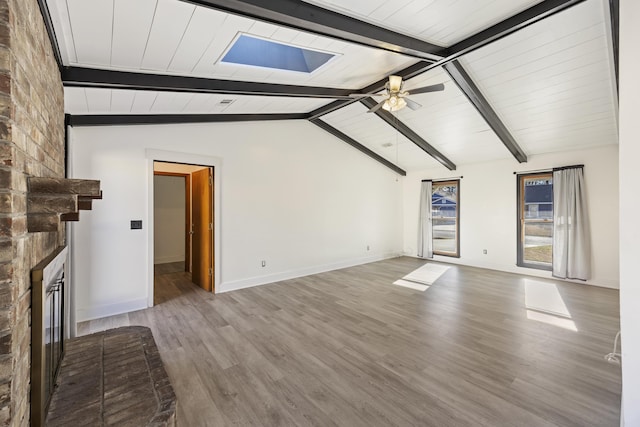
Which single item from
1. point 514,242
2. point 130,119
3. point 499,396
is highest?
point 130,119

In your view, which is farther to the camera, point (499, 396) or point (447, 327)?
point (447, 327)

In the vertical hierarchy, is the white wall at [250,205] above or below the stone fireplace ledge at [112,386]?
above

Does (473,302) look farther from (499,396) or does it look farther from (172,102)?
(172,102)

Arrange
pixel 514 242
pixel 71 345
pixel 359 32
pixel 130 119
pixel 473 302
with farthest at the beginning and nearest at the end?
pixel 514 242
pixel 473 302
pixel 130 119
pixel 359 32
pixel 71 345

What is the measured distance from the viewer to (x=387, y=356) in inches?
104

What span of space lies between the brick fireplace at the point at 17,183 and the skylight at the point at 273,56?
58.9 inches

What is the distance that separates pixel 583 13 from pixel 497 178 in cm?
402

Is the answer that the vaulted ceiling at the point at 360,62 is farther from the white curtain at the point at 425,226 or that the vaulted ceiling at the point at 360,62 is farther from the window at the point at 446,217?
the white curtain at the point at 425,226

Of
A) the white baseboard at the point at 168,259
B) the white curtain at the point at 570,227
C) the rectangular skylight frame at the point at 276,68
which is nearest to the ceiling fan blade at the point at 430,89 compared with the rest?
the rectangular skylight frame at the point at 276,68

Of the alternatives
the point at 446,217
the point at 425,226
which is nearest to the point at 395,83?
the point at 425,226

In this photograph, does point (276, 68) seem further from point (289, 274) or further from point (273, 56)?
point (289, 274)

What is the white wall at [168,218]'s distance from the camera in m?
6.83

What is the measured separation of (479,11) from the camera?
2559 millimetres

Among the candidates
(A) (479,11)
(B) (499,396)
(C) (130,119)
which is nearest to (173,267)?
(C) (130,119)
